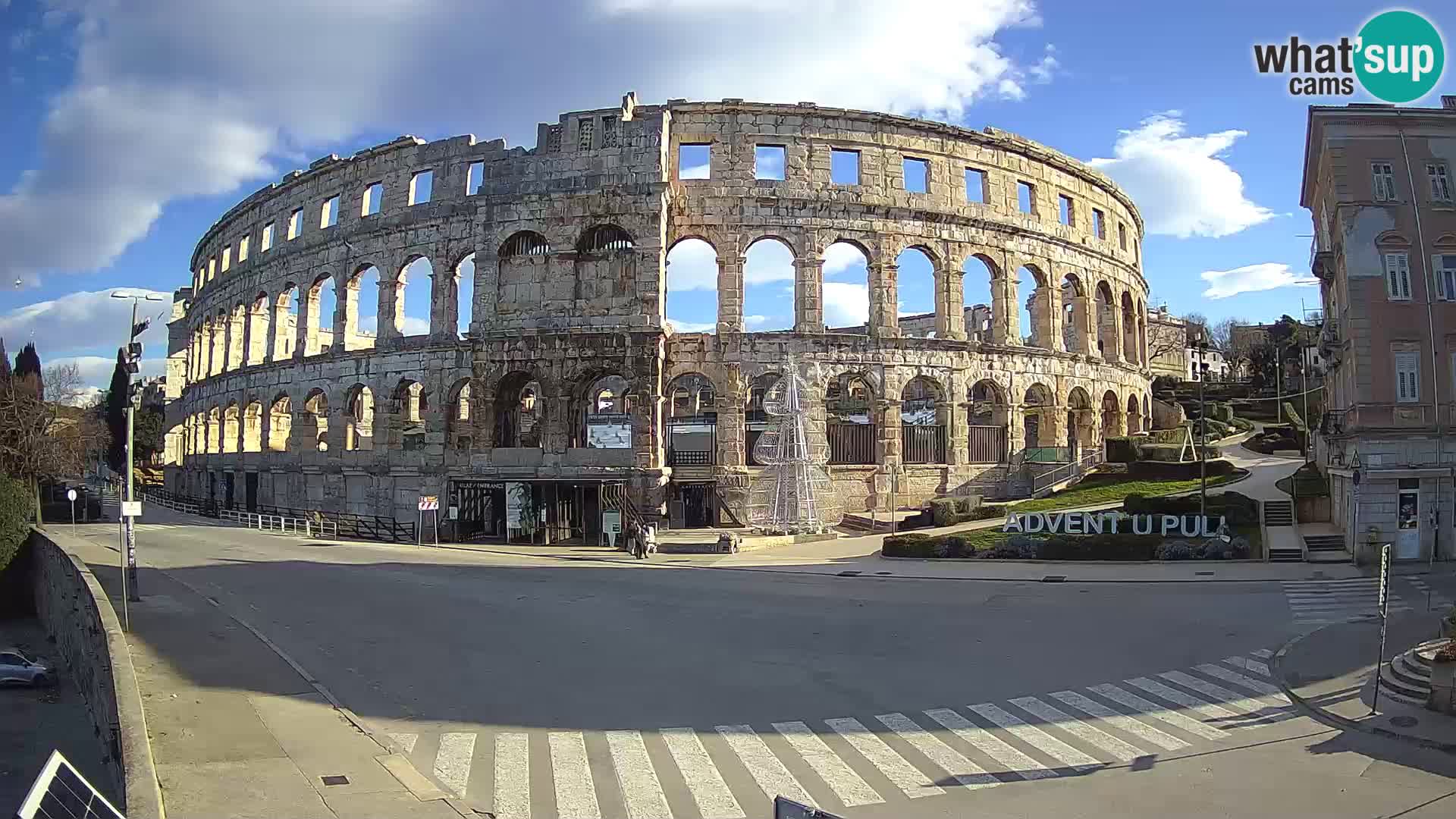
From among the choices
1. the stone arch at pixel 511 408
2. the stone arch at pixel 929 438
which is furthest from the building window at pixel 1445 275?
the stone arch at pixel 511 408

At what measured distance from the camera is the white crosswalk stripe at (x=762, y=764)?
350 inches

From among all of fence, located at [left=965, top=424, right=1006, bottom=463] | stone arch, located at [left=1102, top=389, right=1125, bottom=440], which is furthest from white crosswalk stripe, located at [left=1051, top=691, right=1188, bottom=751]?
stone arch, located at [left=1102, top=389, right=1125, bottom=440]

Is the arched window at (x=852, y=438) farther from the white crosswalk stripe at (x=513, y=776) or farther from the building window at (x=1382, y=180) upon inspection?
the white crosswalk stripe at (x=513, y=776)

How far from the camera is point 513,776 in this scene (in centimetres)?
936

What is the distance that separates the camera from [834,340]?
37.7 meters

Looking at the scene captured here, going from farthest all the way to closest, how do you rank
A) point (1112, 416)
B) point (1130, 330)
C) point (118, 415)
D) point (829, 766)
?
point (118, 415), point (1130, 330), point (1112, 416), point (829, 766)

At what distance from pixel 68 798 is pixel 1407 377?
30.7 metres

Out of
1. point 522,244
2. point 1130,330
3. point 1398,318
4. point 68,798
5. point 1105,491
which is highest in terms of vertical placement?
point 522,244

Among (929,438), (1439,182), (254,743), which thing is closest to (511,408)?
(929,438)

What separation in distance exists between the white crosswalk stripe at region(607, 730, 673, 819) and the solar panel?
4218mm

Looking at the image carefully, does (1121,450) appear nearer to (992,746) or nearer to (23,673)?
(992,746)

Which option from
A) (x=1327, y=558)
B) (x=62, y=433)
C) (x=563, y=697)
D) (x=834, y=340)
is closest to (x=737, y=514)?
(x=834, y=340)

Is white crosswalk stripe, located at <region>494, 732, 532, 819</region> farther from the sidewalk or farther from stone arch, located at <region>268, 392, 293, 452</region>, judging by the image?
stone arch, located at <region>268, 392, 293, 452</region>

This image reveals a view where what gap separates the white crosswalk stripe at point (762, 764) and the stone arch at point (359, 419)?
34.7 meters
